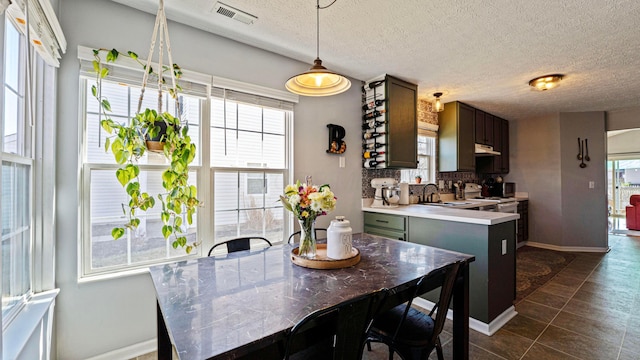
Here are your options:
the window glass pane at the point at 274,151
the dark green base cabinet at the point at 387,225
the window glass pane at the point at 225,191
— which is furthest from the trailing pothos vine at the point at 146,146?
the dark green base cabinet at the point at 387,225

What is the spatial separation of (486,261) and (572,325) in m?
0.96

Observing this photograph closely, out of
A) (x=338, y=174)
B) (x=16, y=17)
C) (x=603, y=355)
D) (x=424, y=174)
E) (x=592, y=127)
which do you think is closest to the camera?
(x=16, y=17)

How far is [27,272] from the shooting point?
1544 millimetres

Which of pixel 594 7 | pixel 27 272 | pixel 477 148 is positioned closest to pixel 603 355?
pixel 594 7

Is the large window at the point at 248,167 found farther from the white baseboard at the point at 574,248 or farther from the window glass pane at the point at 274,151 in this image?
the white baseboard at the point at 574,248

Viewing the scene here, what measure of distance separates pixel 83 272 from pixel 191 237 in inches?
26.8

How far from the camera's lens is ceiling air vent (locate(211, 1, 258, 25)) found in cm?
194

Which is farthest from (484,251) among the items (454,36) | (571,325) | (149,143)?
(149,143)

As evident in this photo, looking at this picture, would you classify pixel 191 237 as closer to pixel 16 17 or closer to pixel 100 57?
pixel 100 57

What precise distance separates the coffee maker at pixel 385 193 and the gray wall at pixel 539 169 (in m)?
3.51

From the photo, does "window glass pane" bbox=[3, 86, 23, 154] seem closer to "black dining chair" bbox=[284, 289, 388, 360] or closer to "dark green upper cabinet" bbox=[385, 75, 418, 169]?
"black dining chair" bbox=[284, 289, 388, 360]

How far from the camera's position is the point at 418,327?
1479 mm

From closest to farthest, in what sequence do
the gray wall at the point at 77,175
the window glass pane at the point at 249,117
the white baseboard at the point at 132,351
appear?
the gray wall at the point at 77,175 → the white baseboard at the point at 132,351 → the window glass pane at the point at 249,117

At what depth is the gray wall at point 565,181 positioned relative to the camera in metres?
4.70
